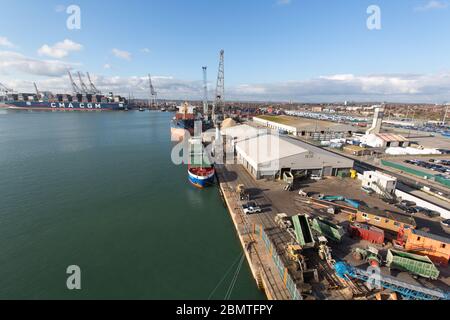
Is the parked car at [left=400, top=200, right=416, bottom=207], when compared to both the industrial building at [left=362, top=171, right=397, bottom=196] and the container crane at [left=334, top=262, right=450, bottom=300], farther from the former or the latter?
the container crane at [left=334, top=262, right=450, bottom=300]

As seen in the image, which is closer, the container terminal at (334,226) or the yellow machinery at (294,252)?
the container terminal at (334,226)

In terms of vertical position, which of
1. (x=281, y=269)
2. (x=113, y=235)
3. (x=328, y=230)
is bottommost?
(x=113, y=235)

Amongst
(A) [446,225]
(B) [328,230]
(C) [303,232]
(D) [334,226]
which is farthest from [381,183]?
(C) [303,232]

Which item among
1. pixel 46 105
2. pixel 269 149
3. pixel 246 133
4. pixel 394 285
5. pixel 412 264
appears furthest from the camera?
pixel 46 105

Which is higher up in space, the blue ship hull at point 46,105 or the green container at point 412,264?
the blue ship hull at point 46,105

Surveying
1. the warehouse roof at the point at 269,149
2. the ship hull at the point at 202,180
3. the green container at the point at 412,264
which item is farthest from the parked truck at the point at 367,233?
the ship hull at the point at 202,180

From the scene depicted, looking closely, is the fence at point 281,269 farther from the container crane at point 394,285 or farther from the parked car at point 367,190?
the parked car at point 367,190

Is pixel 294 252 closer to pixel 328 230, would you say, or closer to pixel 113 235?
pixel 328 230
